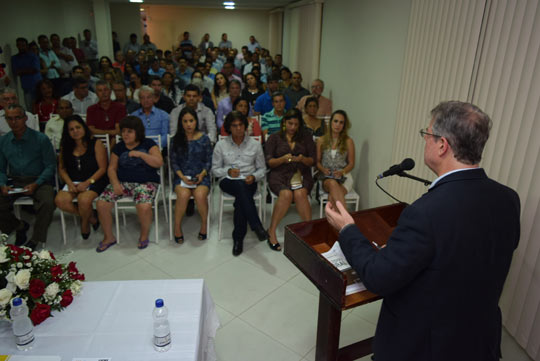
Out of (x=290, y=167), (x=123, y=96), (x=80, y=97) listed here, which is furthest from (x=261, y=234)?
(x=80, y=97)

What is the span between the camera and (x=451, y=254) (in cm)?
131

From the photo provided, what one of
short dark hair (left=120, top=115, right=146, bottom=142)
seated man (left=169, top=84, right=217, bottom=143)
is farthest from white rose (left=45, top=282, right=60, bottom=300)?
seated man (left=169, top=84, right=217, bottom=143)

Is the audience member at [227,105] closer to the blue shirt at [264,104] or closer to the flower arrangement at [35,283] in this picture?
the blue shirt at [264,104]

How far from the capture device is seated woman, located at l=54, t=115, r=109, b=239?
3.91m

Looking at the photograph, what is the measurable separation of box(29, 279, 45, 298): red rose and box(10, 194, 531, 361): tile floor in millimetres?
377

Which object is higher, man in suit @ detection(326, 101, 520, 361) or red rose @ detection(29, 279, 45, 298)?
man in suit @ detection(326, 101, 520, 361)

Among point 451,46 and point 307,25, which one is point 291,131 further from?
point 307,25

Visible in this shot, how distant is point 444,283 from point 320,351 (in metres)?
1.07

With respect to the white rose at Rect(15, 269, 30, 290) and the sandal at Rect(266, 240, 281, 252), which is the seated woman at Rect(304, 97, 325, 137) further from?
the white rose at Rect(15, 269, 30, 290)

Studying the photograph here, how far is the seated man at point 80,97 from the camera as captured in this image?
216 inches

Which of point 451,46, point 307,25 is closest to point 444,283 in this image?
point 451,46

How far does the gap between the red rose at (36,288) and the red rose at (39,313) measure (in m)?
0.05

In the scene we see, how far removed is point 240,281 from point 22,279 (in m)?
1.89

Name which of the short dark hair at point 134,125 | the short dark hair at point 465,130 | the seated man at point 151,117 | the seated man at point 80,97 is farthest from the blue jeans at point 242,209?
the seated man at point 80,97
